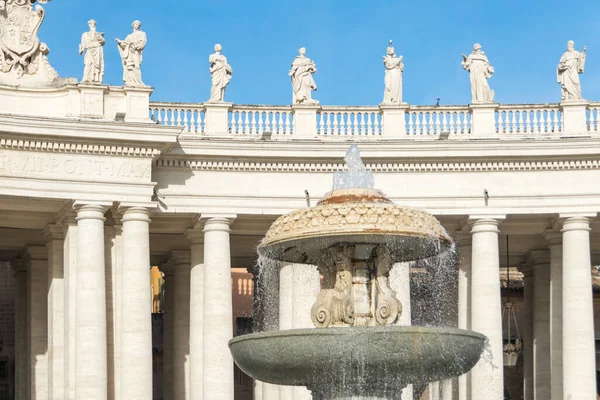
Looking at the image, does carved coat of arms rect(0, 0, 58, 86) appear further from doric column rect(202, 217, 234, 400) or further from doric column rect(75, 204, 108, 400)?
doric column rect(202, 217, 234, 400)

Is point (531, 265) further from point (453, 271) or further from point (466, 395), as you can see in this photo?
point (466, 395)

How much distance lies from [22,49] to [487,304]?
66.0 feet

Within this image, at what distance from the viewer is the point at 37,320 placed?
5722 centimetres

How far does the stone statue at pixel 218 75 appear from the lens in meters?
55.2

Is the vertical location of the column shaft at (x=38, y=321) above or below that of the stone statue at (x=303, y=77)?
below

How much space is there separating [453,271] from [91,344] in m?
16.5

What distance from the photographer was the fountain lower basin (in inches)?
1146

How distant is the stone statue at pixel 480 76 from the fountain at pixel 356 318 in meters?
22.1

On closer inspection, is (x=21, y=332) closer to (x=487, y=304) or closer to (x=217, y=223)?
(x=217, y=223)

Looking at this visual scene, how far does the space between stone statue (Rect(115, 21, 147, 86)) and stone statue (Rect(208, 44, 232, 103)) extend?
3.20 metres

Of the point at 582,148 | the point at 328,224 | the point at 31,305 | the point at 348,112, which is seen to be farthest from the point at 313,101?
the point at 328,224

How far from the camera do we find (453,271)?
192 ft

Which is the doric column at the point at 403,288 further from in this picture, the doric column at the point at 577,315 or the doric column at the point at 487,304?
the doric column at the point at 577,315

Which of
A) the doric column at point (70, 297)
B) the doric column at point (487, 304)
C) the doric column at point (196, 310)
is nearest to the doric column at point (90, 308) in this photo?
the doric column at point (70, 297)
